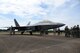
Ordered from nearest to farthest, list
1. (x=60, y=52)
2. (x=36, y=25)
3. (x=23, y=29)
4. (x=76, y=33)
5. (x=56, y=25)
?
1. (x=60, y=52)
2. (x=76, y=33)
3. (x=56, y=25)
4. (x=36, y=25)
5. (x=23, y=29)

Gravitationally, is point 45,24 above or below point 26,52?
→ above

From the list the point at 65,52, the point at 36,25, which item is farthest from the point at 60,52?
the point at 36,25

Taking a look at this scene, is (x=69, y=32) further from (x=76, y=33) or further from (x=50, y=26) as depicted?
(x=50, y=26)

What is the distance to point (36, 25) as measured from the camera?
124 ft

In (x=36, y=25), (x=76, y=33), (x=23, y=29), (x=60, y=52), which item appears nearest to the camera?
(x=60, y=52)

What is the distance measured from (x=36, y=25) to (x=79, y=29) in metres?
12.6

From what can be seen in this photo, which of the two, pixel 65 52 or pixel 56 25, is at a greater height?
pixel 56 25

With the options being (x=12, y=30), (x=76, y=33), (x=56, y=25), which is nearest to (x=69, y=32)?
(x=76, y=33)

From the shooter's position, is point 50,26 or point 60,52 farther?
point 50,26

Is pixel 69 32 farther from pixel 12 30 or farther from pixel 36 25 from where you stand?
pixel 12 30

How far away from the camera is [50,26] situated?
3584cm

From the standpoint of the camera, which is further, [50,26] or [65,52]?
[50,26]

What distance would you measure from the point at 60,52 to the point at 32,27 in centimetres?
2847

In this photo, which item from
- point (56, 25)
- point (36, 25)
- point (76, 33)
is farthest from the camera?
point (36, 25)
